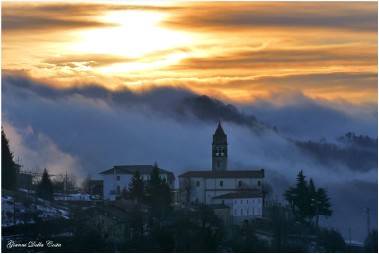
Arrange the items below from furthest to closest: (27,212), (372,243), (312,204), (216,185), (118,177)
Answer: (118,177) → (216,185) → (312,204) → (27,212) → (372,243)

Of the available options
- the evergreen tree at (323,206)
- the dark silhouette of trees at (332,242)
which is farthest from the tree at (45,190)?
the dark silhouette of trees at (332,242)

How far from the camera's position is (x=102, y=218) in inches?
2076

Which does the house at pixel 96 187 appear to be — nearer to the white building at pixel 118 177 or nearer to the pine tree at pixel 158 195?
the white building at pixel 118 177

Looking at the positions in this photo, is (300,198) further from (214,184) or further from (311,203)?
(214,184)

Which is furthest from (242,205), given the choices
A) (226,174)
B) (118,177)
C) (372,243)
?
(372,243)

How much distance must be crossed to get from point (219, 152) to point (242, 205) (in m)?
14.5

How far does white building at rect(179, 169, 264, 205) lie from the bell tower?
3.92 metres

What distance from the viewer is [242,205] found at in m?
70.9

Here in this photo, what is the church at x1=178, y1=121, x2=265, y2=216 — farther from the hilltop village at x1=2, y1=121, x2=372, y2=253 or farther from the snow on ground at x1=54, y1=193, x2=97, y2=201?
the snow on ground at x1=54, y1=193, x2=97, y2=201

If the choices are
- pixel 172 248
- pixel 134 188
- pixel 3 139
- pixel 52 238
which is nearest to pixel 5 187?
pixel 3 139

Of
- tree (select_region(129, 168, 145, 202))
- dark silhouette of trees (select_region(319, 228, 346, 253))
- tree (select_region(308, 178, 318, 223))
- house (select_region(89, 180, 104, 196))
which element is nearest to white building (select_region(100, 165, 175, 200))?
house (select_region(89, 180, 104, 196))

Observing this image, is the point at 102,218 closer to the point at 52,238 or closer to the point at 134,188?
the point at 52,238

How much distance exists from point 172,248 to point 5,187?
61.5 ft

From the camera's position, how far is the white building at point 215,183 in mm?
77250
